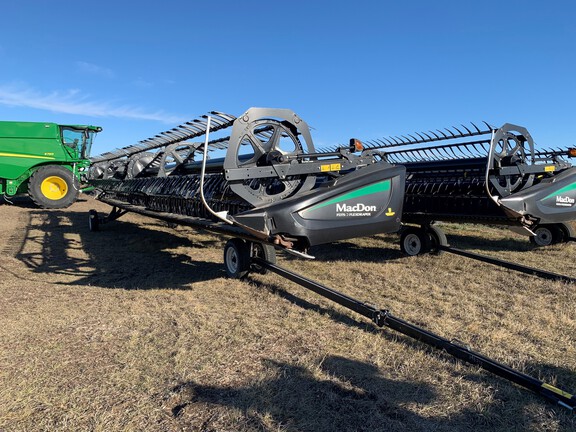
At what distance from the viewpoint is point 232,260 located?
5.40m

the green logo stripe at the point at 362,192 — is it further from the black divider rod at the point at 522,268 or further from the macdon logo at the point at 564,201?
the macdon logo at the point at 564,201

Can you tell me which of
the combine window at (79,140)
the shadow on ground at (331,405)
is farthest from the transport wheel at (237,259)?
the combine window at (79,140)

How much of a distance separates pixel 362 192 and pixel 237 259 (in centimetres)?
174

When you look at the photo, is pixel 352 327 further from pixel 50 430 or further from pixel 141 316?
pixel 50 430

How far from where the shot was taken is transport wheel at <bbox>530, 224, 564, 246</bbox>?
299 inches

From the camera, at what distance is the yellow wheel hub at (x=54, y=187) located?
45.2ft

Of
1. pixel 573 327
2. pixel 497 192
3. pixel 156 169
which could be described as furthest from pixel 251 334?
pixel 156 169

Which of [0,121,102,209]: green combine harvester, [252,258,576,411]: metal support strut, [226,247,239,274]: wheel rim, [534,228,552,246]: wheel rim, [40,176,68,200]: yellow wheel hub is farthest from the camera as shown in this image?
[40,176,68,200]: yellow wheel hub

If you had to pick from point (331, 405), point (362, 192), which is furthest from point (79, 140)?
point (331, 405)

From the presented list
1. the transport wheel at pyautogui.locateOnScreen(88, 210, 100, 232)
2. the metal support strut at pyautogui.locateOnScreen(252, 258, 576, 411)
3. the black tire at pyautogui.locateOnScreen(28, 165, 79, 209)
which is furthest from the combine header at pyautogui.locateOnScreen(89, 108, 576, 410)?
the black tire at pyautogui.locateOnScreen(28, 165, 79, 209)

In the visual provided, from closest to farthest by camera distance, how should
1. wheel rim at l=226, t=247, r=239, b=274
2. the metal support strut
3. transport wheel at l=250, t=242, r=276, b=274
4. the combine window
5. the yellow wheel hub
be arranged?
the metal support strut < transport wheel at l=250, t=242, r=276, b=274 < wheel rim at l=226, t=247, r=239, b=274 < the yellow wheel hub < the combine window

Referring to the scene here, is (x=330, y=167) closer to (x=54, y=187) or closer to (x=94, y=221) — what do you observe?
(x=94, y=221)

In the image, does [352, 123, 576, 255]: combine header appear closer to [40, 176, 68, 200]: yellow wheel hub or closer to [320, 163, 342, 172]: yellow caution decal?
[320, 163, 342, 172]: yellow caution decal

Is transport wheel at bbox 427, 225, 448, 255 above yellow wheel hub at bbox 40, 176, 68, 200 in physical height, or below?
below
